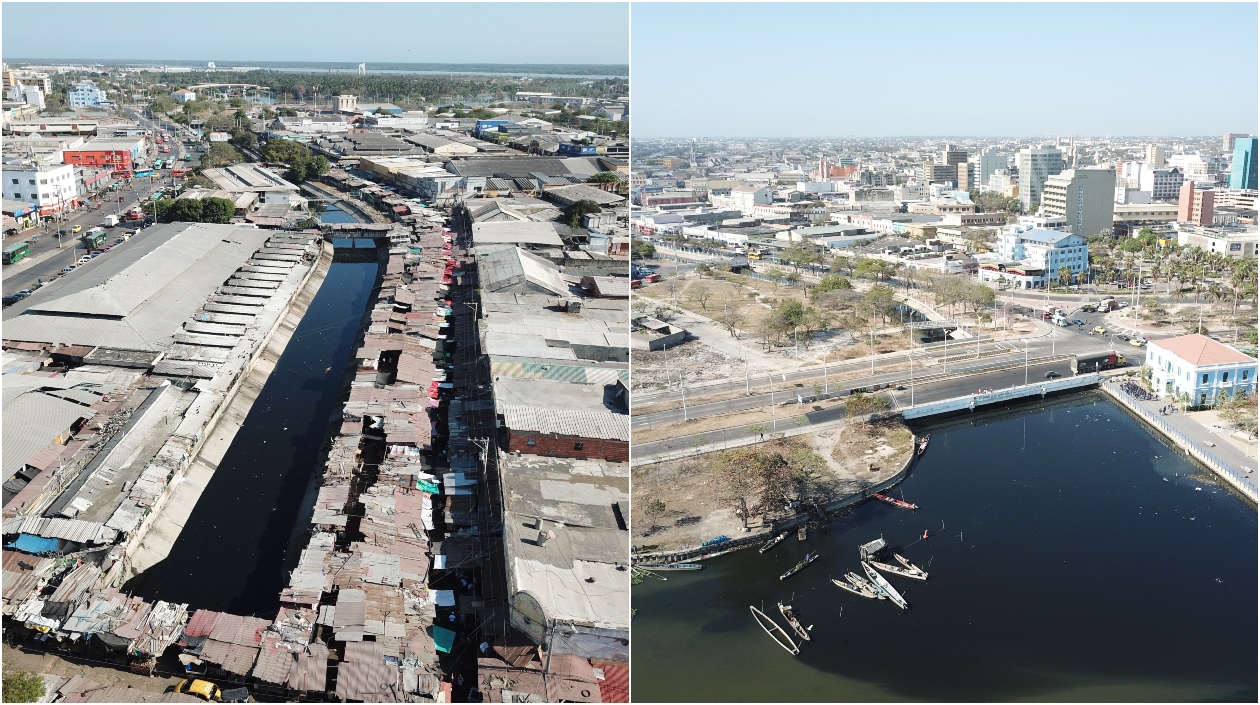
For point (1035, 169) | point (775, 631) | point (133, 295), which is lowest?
point (775, 631)

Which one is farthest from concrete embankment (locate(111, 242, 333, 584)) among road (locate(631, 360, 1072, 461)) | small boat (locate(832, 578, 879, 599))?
small boat (locate(832, 578, 879, 599))

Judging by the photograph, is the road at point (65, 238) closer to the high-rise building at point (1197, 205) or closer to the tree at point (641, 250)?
the tree at point (641, 250)

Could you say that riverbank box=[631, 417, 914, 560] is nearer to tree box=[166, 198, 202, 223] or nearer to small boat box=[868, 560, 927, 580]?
small boat box=[868, 560, 927, 580]

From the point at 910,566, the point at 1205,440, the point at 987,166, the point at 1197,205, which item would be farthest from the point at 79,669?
the point at 987,166

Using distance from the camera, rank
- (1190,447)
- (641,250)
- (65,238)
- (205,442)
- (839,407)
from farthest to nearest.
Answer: (641,250) → (65,238) → (839,407) → (1190,447) → (205,442)

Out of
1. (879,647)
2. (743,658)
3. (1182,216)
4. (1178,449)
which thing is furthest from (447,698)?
(1182,216)

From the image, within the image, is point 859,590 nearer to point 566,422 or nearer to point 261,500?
point 566,422
